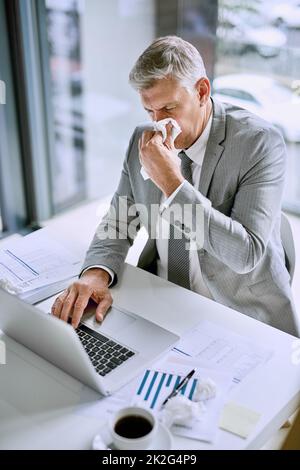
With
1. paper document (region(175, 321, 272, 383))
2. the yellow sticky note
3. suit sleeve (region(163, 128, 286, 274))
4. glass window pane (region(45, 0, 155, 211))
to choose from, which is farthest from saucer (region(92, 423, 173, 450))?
glass window pane (region(45, 0, 155, 211))

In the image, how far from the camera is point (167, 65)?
1494 millimetres

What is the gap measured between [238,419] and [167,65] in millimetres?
923

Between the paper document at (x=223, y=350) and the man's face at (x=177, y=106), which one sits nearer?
the paper document at (x=223, y=350)

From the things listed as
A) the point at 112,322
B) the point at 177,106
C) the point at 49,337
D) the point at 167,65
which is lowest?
the point at 112,322

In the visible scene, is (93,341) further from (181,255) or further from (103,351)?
(181,255)

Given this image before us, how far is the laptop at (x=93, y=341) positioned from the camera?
1.14m

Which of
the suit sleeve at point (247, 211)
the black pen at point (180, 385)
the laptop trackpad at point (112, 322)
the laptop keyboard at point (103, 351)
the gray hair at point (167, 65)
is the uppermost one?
the gray hair at point (167, 65)

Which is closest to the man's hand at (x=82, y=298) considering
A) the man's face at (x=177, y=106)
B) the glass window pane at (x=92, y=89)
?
the man's face at (x=177, y=106)

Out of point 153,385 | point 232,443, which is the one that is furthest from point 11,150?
point 232,443

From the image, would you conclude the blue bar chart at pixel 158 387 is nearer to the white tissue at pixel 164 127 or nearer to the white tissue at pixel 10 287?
the white tissue at pixel 10 287

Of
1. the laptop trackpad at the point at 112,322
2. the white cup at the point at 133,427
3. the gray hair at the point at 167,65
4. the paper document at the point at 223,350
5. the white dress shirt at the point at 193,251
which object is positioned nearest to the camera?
the white cup at the point at 133,427

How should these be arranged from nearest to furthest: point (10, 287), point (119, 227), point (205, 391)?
point (205, 391), point (10, 287), point (119, 227)

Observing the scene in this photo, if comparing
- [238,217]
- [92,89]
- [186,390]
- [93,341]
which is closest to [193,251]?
[238,217]

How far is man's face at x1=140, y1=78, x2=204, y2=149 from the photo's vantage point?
152 centimetres
